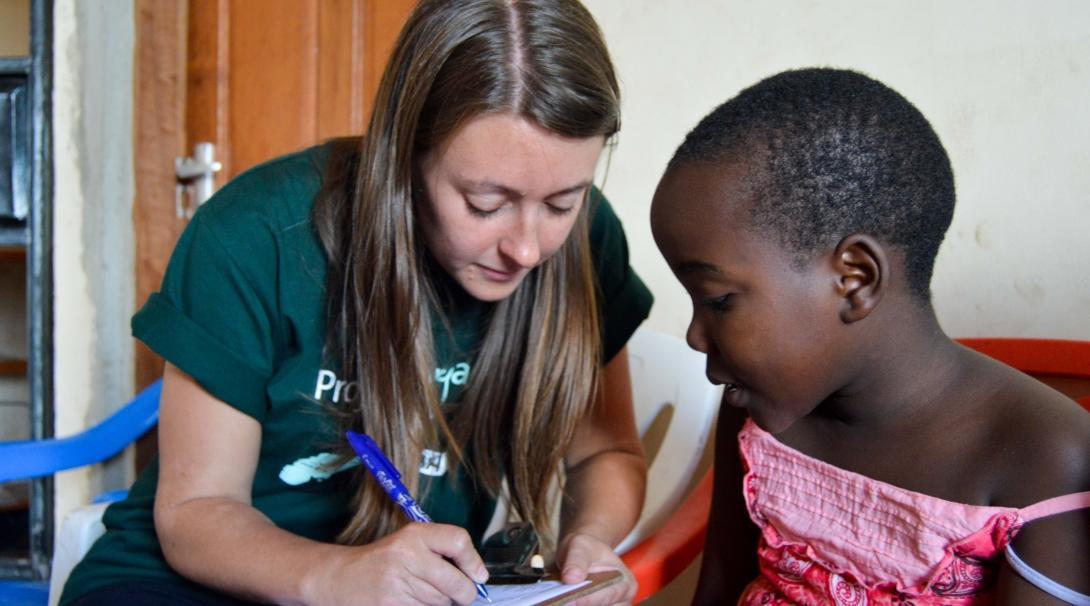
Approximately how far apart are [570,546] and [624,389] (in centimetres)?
29

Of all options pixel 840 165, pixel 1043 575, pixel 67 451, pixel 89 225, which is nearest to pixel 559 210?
pixel 840 165

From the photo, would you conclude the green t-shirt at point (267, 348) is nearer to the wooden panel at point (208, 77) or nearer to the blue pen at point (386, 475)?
the blue pen at point (386, 475)

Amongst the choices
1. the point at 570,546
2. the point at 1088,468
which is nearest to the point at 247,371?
the point at 570,546

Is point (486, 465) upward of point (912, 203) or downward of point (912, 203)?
downward

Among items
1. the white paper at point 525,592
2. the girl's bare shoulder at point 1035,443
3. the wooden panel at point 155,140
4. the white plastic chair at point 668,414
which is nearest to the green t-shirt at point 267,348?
the white paper at point 525,592

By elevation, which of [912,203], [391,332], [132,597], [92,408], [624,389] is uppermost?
[912,203]

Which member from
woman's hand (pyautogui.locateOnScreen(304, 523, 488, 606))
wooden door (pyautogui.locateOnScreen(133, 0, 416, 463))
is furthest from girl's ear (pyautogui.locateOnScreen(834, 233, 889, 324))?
wooden door (pyautogui.locateOnScreen(133, 0, 416, 463))

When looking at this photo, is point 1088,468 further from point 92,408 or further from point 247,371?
point 92,408

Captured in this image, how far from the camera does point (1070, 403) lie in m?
0.75

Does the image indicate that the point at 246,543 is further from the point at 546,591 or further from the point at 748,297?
the point at 748,297

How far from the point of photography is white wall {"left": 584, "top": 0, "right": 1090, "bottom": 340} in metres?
1.13

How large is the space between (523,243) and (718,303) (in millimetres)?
208

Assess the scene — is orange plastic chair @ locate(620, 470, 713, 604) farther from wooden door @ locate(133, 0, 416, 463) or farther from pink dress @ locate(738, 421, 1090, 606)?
wooden door @ locate(133, 0, 416, 463)

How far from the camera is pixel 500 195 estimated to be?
2.97 feet
